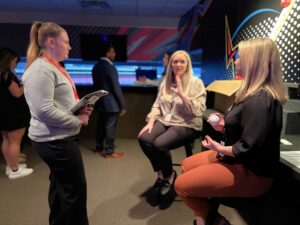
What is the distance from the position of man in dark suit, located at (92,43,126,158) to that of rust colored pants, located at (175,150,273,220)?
2.05m

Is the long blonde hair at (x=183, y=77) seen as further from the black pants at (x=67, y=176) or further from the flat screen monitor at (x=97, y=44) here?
the flat screen monitor at (x=97, y=44)

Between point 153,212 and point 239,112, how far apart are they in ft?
4.06

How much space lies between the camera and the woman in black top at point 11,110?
99.5 inches

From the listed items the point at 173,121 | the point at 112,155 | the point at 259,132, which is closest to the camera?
the point at 259,132

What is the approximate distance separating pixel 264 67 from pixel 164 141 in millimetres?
1017

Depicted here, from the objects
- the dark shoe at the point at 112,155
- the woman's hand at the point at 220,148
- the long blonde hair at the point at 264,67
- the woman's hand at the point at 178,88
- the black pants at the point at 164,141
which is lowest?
the dark shoe at the point at 112,155

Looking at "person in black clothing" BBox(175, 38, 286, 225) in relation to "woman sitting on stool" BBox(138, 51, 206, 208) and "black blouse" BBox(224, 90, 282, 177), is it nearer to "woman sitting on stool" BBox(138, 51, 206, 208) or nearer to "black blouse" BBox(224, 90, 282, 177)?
"black blouse" BBox(224, 90, 282, 177)

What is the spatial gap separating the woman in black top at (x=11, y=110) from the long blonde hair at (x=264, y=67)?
2.19m

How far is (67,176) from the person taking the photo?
1484mm

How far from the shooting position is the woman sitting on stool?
2.12m

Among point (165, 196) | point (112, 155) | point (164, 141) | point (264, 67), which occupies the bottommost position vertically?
point (112, 155)

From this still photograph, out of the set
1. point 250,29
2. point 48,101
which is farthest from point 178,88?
point 250,29

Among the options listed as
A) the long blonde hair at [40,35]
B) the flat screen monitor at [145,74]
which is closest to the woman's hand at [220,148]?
the long blonde hair at [40,35]

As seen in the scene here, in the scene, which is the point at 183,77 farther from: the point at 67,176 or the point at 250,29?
the point at 67,176
